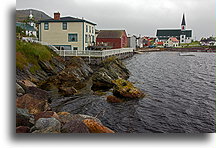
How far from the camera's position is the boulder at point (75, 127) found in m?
7.29

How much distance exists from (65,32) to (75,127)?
29376mm

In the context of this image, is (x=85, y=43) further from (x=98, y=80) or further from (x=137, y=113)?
(x=137, y=113)

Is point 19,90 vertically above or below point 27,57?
below

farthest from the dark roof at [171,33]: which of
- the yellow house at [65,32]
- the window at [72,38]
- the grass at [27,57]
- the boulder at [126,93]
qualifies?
the boulder at [126,93]

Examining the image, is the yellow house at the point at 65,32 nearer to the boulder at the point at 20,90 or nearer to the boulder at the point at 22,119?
the boulder at the point at 20,90

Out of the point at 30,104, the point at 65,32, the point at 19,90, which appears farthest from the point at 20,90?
the point at 65,32

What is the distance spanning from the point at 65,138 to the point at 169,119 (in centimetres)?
576

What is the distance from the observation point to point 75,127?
7.38 metres

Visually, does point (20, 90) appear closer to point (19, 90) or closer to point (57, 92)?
point (19, 90)

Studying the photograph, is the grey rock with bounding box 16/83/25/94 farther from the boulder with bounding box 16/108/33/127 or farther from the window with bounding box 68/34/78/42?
the window with bounding box 68/34/78/42

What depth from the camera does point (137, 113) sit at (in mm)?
11859

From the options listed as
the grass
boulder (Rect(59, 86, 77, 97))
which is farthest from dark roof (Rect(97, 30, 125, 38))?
boulder (Rect(59, 86, 77, 97))

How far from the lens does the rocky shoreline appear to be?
297 inches
